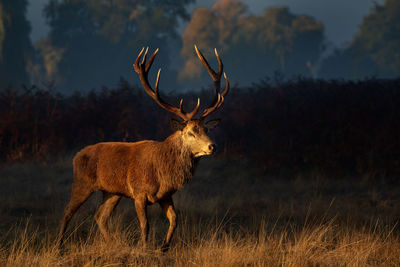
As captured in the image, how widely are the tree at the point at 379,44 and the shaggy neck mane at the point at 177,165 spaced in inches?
1950

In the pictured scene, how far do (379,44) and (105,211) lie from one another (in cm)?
5423

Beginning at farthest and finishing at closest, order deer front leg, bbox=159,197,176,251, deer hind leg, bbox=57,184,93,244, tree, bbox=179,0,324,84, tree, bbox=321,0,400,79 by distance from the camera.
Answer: tree, bbox=179,0,324,84
tree, bbox=321,0,400,79
deer hind leg, bbox=57,184,93,244
deer front leg, bbox=159,197,176,251

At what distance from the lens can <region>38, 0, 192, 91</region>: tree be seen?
175 feet

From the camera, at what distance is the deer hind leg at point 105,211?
6.55 metres

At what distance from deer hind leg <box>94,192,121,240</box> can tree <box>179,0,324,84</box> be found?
182ft

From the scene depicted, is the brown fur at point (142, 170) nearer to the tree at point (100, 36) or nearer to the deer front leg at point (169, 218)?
the deer front leg at point (169, 218)

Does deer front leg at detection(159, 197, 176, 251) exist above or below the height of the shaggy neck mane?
below

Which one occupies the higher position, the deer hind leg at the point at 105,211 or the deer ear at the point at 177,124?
the deer ear at the point at 177,124

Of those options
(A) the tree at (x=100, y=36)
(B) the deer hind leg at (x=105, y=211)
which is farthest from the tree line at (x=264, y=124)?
(A) the tree at (x=100, y=36)

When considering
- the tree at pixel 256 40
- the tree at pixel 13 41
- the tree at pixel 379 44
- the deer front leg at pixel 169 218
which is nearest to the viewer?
the deer front leg at pixel 169 218

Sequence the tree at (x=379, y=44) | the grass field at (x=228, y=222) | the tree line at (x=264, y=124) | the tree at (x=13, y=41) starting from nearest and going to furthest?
the grass field at (x=228, y=222)
the tree line at (x=264, y=124)
the tree at (x=13, y=41)
the tree at (x=379, y=44)

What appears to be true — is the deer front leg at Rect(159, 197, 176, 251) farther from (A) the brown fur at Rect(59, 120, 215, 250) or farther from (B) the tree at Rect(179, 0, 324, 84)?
(B) the tree at Rect(179, 0, 324, 84)

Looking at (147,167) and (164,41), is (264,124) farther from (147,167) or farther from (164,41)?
(164,41)

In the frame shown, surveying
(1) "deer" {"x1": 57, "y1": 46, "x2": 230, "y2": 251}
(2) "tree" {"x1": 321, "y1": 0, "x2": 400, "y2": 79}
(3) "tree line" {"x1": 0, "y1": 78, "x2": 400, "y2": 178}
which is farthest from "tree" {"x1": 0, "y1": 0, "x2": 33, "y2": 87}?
(1) "deer" {"x1": 57, "y1": 46, "x2": 230, "y2": 251}
